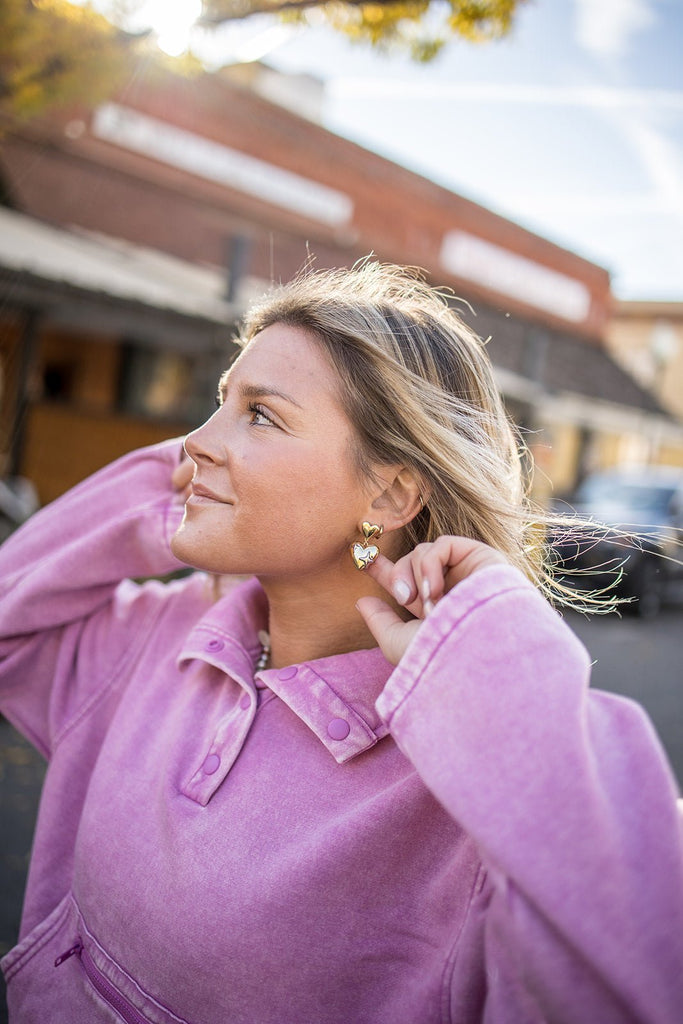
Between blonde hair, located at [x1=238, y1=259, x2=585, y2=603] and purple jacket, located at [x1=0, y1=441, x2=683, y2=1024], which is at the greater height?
blonde hair, located at [x1=238, y1=259, x2=585, y2=603]

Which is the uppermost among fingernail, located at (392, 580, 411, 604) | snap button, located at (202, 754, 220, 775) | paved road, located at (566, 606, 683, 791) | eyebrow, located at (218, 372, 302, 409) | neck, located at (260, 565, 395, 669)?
eyebrow, located at (218, 372, 302, 409)

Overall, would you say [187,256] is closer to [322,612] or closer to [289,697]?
[322,612]

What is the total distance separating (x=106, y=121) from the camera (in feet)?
43.8

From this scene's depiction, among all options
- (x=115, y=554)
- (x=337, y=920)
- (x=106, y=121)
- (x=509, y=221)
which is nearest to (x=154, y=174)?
(x=106, y=121)

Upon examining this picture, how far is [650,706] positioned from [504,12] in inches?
203

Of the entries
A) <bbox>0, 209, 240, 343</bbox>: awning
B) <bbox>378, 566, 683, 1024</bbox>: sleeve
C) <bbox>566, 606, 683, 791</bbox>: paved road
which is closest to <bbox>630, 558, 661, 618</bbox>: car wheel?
<bbox>566, 606, 683, 791</bbox>: paved road

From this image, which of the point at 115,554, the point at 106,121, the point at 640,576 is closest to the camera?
the point at 115,554

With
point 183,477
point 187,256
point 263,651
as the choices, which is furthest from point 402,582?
point 187,256

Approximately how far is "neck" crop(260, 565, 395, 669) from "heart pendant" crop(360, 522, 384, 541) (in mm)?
97

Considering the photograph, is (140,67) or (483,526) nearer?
(483,526)

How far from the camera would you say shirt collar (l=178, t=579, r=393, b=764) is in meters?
1.41

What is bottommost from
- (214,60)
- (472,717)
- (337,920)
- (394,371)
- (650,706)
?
(650,706)

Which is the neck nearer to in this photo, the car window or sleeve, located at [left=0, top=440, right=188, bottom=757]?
sleeve, located at [left=0, top=440, right=188, bottom=757]

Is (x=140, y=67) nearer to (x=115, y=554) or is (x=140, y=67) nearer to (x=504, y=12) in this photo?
(x=504, y=12)
